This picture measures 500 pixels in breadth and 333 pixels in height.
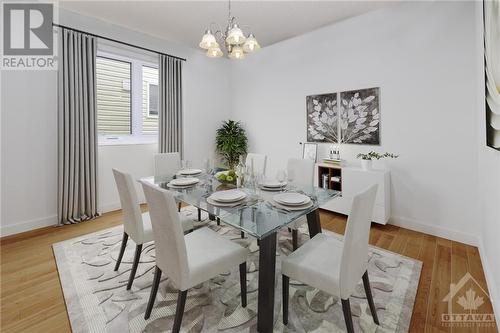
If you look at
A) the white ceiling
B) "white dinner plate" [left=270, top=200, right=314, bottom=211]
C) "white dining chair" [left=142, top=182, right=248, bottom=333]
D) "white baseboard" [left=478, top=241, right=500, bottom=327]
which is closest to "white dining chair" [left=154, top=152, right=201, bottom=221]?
"white dining chair" [left=142, top=182, right=248, bottom=333]

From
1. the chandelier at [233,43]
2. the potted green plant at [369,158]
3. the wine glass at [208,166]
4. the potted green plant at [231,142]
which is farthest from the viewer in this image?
the potted green plant at [231,142]

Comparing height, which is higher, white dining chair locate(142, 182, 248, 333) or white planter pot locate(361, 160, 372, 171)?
white planter pot locate(361, 160, 372, 171)

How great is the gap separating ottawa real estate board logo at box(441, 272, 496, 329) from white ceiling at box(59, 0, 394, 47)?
3195 mm

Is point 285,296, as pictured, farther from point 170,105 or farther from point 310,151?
point 170,105

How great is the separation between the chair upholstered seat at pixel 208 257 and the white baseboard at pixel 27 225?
265cm

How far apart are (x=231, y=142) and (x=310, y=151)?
162cm

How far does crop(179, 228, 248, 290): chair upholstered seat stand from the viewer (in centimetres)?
143

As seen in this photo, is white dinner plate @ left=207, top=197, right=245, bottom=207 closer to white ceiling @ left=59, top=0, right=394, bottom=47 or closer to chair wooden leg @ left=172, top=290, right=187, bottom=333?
chair wooden leg @ left=172, top=290, right=187, bottom=333

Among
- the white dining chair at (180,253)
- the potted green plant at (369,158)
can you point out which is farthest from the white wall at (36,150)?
the potted green plant at (369,158)

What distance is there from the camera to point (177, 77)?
4.29 metres

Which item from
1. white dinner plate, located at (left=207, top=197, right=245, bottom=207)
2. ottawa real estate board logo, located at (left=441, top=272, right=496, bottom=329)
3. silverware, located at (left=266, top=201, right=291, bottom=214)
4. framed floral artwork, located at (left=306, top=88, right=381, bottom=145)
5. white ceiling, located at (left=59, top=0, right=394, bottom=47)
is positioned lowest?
ottawa real estate board logo, located at (left=441, top=272, right=496, bottom=329)

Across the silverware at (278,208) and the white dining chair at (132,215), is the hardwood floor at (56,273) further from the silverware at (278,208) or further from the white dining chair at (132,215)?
the silverware at (278,208)

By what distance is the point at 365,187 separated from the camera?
3.21 m

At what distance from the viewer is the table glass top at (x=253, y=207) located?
146 cm
